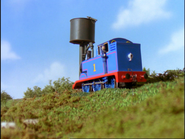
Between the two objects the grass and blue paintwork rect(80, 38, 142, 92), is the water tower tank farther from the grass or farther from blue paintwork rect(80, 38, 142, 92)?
the grass

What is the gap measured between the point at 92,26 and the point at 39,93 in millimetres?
7146

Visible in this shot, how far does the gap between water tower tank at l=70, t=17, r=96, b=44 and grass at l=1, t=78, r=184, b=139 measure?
7.28 meters

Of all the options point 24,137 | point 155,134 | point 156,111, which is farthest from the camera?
point 24,137

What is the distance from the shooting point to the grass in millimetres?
5387

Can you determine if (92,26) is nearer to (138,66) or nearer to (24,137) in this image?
(138,66)

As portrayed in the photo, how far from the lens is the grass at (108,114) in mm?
5387

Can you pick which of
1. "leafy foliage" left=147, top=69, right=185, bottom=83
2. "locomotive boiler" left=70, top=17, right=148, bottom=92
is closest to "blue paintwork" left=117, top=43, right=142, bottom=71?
"locomotive boiler" left=70, top=17, right=148, bottom=92

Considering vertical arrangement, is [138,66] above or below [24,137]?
above

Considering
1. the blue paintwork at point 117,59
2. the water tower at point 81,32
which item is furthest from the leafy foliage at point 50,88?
the blue paintwork at point 117,59

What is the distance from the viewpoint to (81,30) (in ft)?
59.9

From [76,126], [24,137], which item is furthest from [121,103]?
[24,137]

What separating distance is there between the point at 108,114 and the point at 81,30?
38.8 ft

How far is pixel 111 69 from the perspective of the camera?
12.1 m

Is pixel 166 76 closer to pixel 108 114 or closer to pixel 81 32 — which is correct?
pixel 81 32
